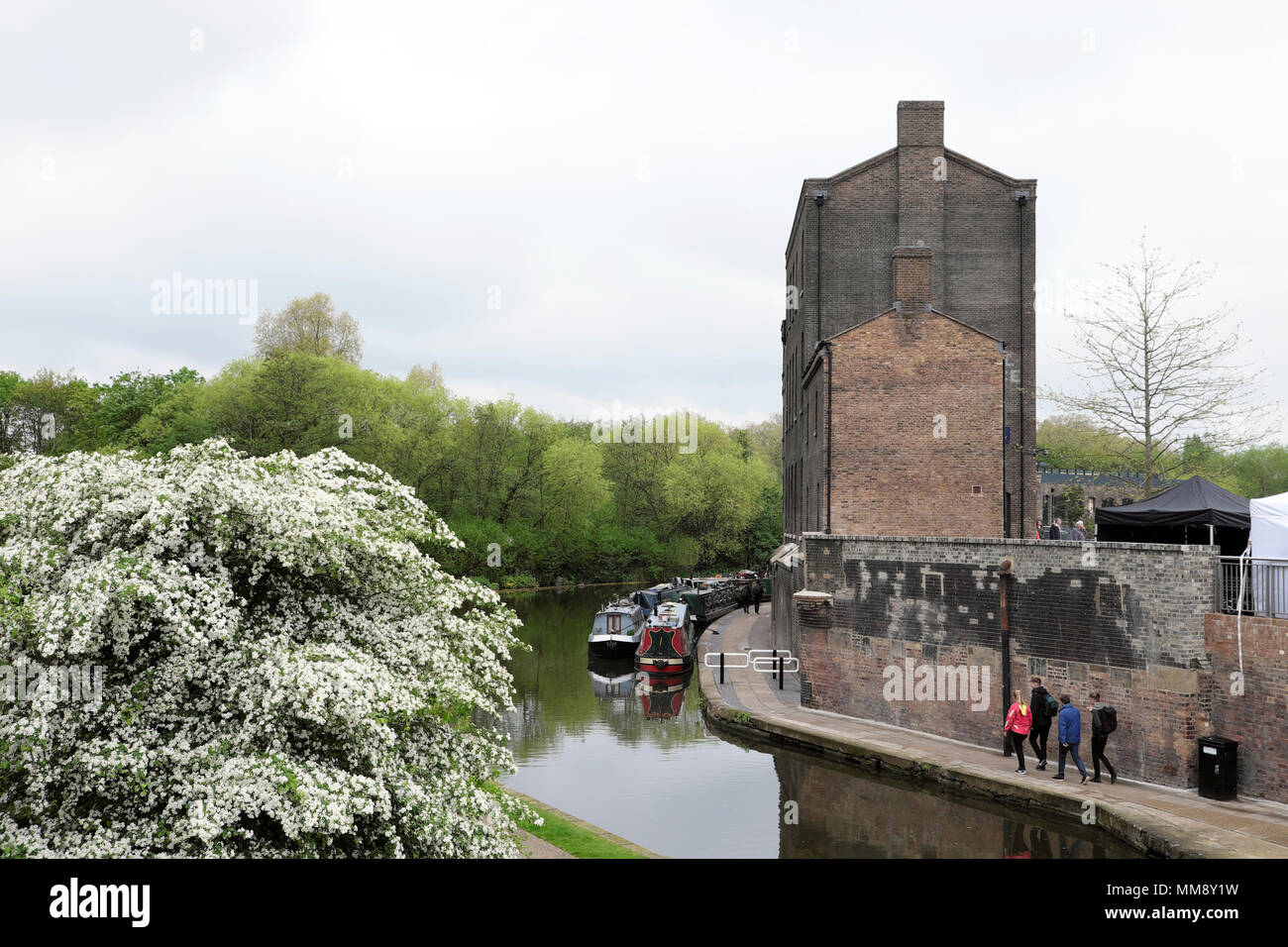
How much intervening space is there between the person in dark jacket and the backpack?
2.85 feet

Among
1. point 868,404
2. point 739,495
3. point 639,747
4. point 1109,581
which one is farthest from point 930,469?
point 739,495

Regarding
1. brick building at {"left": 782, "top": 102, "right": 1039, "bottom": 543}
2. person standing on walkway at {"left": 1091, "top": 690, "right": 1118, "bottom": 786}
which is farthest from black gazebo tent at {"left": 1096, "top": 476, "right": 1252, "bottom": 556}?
brick building at {"left": 782, "top": 102, "right": 1039, "bottom": 543}

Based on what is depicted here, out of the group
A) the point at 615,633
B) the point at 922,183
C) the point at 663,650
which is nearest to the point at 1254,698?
the point at 663,650

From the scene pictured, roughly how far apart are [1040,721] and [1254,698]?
2884 millimetres

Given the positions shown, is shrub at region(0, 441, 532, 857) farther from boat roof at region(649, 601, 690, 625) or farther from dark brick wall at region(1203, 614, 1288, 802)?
boat roof at region(649, 601, 690, 625)

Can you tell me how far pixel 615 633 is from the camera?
3095 cm

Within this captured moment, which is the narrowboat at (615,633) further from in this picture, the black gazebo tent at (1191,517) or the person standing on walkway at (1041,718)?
the person standing on walkway at (1041,718)

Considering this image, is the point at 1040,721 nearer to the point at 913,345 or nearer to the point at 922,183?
the point at 913,345

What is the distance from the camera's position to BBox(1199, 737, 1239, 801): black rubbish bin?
1267cm

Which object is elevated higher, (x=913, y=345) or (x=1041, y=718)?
(x=913, y=345)

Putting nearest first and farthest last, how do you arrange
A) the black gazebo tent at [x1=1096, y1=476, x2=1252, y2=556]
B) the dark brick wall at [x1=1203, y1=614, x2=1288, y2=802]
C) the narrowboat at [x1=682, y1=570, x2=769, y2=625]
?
the dark brick wall at [x1=1203, y1=614, x2=1288, y2=802] → the black gazebo tent at [x1=1096, y1=476, x2=1252, y2=556] → the narrowboat at [x1=682, y1=570, x2=769, y2=625]

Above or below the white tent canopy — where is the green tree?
above

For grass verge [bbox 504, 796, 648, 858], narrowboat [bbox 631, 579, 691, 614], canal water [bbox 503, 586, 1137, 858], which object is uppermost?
narrowboat [bbox 631, 579, 691, 614]
